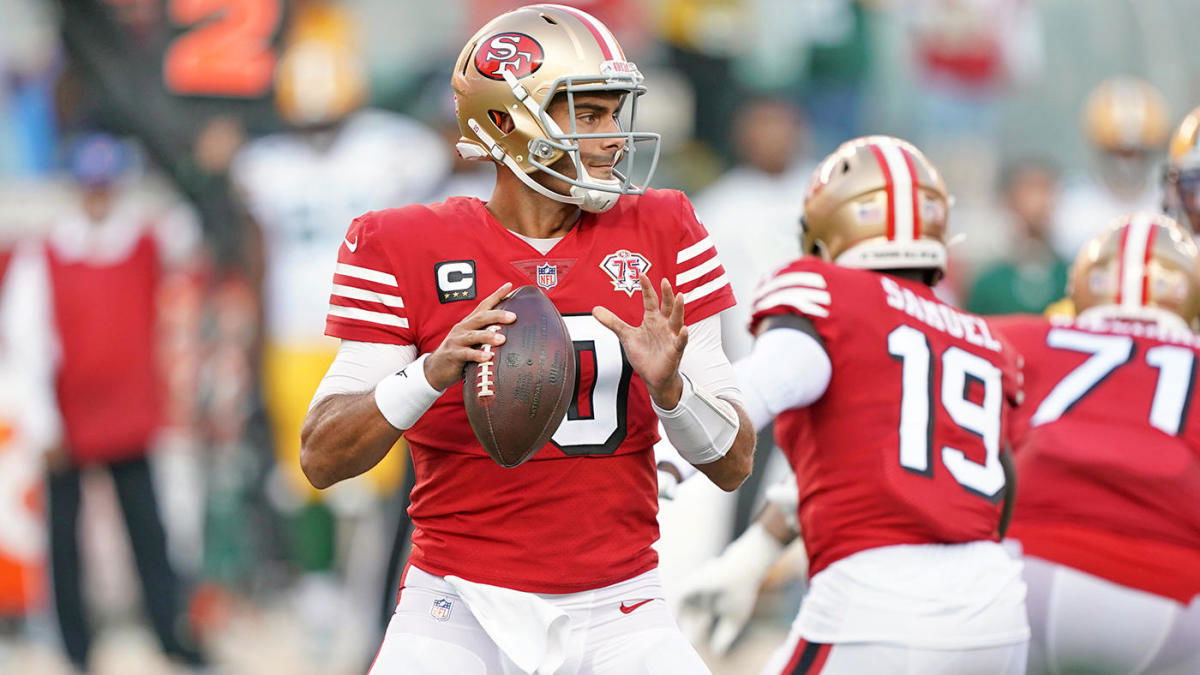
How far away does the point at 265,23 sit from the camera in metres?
9.56

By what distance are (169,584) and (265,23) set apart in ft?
11.0

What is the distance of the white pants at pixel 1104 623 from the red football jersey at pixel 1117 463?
0.12ft

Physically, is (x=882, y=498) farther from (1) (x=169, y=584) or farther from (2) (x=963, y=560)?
(1) (x=169, y=584)

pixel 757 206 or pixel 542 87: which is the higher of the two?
pixel 542 87

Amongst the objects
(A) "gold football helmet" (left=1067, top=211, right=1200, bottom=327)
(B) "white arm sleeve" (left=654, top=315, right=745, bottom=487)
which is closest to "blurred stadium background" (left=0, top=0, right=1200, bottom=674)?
(A) "gold football helmet" (left=1067, top=211, right=1200, bottom=327)

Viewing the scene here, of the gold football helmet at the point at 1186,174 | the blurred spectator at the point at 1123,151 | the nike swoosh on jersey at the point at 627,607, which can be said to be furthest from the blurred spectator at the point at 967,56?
the nike swoosh on jersey at the point at 627,607

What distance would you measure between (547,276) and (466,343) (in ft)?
1.05

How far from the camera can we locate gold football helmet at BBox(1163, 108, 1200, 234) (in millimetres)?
5508

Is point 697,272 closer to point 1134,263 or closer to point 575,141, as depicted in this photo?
point 575,141

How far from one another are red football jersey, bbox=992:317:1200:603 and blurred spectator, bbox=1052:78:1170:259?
3940 millimetres

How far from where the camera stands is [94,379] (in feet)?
24.9

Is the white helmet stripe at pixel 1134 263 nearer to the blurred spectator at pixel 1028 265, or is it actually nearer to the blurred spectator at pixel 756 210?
the blurred spectator at pixel 756 210

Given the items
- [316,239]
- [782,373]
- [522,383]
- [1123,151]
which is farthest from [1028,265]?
[522,383]

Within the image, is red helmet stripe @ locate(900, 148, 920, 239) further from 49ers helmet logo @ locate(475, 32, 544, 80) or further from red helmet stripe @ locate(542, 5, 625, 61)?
49ers helmet logo @ locate(475, 32, 544, 80)
